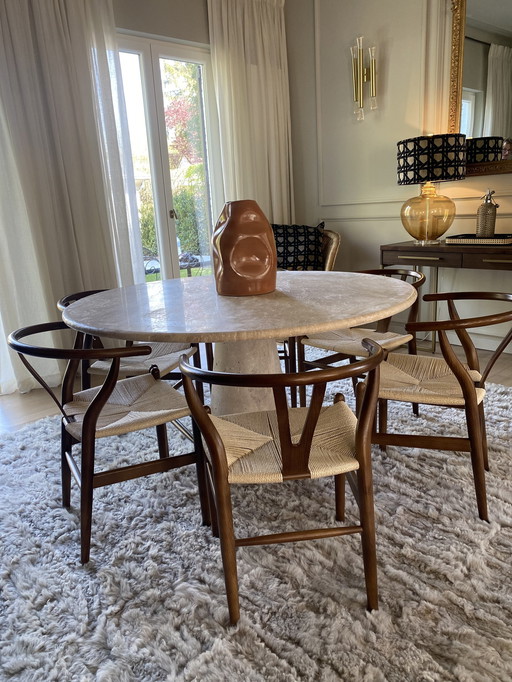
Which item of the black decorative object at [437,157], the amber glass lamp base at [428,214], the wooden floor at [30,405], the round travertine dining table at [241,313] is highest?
Answer: the black decorative object at [437,157]

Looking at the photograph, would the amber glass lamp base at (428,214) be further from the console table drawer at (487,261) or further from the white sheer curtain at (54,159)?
the white sheer curtain at (54,159)

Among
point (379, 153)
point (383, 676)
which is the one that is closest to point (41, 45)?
point (379, 153)

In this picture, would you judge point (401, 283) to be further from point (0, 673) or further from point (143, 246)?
point (143, 246)

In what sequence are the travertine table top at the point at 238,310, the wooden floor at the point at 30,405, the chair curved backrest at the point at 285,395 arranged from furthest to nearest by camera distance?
the wooden floor at the point at 30,405 → the travertine table top at the point at 238,310 → the chair curved backrest at the point at 285,395

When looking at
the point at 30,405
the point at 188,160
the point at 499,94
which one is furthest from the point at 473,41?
the point at 30,405

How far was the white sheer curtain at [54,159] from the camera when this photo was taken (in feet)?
9.59

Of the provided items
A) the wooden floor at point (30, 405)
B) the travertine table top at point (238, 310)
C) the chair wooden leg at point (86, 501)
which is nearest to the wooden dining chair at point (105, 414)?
the chair wooden leg at point (86, 501)

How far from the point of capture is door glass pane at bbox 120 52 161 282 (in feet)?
11.5

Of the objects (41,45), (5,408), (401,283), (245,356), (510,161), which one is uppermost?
(41,45)

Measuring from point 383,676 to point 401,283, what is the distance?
1.31 m

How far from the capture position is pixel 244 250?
173 cm

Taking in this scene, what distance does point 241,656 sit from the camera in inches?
46.3

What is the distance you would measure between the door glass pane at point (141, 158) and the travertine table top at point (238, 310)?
172 cm

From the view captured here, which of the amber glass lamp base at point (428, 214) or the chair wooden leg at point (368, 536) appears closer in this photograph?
the chair wooden leg at point (368, 536)
